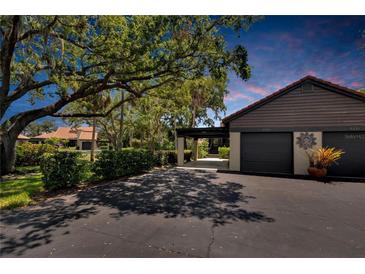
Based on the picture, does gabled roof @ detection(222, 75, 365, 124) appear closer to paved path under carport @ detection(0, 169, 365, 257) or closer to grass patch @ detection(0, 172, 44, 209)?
paved path under carport @ detection(0, 169, 365, 257)

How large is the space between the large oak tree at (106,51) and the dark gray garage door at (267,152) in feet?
20.0

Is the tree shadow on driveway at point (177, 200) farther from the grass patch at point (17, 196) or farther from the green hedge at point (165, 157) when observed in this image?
the green hedge at point (165, 157)

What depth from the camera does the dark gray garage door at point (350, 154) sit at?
11.1 meters

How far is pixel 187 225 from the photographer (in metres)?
4.51

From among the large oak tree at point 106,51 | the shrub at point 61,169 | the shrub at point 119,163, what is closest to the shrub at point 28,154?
the large oak tree at point 106,51

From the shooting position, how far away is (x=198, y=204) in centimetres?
614

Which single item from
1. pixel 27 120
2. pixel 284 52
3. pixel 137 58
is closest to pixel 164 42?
pixel 137 58

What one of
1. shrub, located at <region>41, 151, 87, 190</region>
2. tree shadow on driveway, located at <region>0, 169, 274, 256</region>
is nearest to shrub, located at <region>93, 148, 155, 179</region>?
tree shadow on driveway, located at <region>0, 169, 274, 256</region>

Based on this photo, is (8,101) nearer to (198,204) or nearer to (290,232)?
(198,204)

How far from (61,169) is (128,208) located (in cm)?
370

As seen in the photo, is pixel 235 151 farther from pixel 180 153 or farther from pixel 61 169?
pixel 61 169

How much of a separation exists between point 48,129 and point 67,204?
283 ft

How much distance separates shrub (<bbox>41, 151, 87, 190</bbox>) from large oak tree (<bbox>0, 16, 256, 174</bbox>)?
13.0 feet

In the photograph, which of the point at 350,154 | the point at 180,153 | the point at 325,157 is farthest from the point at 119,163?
the point at 350,154
